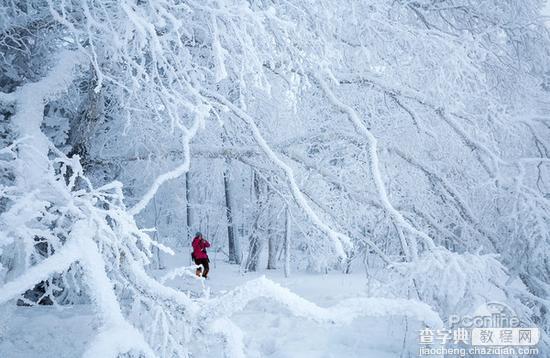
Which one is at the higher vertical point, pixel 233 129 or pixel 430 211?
pixel 233 129

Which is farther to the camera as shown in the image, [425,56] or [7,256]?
[425,56]

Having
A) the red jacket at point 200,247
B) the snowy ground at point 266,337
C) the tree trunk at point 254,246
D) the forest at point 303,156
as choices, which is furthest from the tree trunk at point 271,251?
the forest at point 303,156

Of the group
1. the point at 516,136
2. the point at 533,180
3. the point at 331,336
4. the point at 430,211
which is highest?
the point at 516,136

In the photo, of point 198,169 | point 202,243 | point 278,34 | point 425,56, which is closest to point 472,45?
point 425,56

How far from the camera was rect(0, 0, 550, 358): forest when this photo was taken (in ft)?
6.35

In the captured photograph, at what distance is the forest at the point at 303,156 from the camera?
194cm

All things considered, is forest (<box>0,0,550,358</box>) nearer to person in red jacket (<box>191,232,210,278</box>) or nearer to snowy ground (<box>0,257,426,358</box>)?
snowy ground (<box>0,257,426,358</box>)

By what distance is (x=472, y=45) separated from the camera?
368cm

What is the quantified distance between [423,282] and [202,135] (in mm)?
4064

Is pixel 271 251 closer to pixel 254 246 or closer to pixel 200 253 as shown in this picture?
pixel 254 246

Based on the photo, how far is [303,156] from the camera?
421 centimetres

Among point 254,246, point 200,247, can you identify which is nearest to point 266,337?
point 200,247

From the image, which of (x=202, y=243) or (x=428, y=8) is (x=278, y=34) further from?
(x=202, y=243)

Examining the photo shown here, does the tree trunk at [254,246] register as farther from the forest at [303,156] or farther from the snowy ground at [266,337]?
the forest at [303,156]
